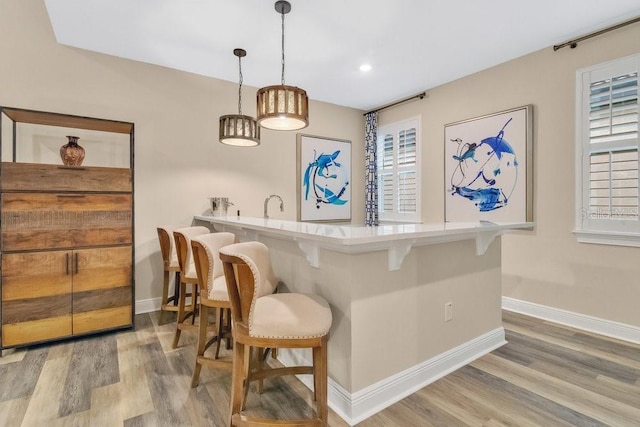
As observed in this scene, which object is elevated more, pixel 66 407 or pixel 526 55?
pixel 526 55

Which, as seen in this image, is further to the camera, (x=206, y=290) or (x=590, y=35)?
(x=590, y=35)

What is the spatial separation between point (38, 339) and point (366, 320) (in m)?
2.72

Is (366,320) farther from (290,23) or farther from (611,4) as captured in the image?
(611,4)

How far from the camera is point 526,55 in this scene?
347cm

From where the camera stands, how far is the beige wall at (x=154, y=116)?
3.06m

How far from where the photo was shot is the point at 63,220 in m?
2.74

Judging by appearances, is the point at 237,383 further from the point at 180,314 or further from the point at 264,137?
the point at 264,137

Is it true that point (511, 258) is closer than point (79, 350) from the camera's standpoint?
No

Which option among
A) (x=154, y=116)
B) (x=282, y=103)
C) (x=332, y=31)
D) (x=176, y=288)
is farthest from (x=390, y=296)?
(x=154, y=116)

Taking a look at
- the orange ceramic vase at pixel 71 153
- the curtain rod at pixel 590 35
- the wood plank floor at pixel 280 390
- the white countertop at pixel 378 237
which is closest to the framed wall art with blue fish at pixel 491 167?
the curtain rod at pixel 590 35

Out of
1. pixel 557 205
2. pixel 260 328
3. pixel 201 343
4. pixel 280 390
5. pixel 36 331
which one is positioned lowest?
pixel 280 390

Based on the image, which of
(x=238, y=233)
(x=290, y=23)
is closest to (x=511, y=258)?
(x=238, y=233)

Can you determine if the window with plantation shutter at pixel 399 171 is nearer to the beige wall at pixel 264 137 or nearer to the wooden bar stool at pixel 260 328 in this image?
the beige wall at pixel 264 137

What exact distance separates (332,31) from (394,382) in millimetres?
2882
